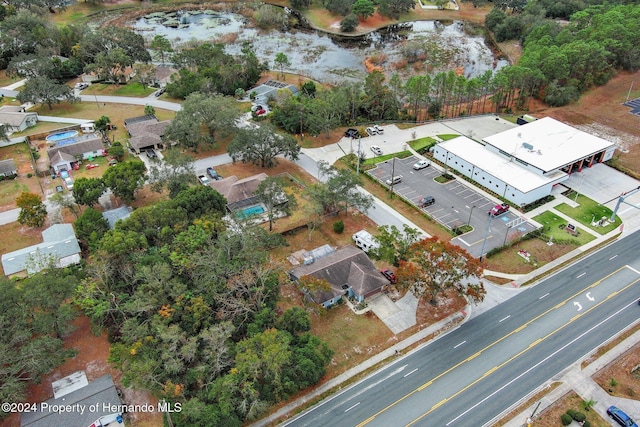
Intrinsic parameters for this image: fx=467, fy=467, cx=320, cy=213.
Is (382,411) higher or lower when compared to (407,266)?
lower

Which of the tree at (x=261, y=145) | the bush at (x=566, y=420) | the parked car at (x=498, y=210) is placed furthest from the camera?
the tree at (x=261, y=145)

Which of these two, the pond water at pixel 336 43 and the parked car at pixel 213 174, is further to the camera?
the pond water at pixel 336 43

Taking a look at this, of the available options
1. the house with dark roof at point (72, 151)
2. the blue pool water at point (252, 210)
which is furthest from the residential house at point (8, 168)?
the blue pool water at point (252, 210)

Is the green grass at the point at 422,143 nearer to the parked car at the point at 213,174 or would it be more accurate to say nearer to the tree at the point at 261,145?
the tree at the point at 261,145

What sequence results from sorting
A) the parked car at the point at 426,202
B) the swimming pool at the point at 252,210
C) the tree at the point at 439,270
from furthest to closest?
1. the parked car at the point at 426,202
2. the swimming pool at the point at 252,210
3. the tree at the point at 439,270

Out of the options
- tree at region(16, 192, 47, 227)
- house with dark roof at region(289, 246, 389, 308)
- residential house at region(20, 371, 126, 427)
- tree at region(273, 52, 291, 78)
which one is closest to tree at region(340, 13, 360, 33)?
tree at region(273, 52, 291, 78)

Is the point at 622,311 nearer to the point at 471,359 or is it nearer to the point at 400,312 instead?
the point at 471,359

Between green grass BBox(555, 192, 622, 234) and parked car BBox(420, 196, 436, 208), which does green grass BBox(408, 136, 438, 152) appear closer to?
parked car BBox(420, 196, 436, 208)

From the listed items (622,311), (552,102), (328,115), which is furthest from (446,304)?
(552,102)
